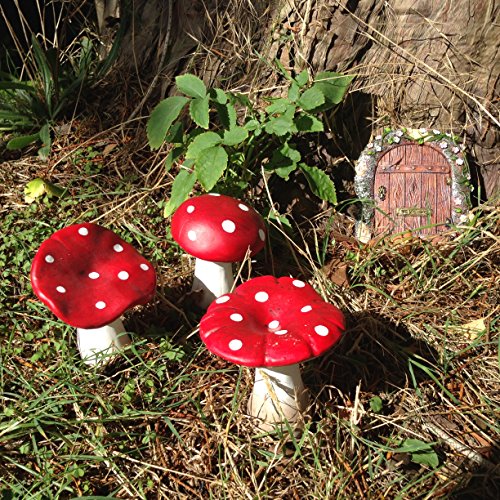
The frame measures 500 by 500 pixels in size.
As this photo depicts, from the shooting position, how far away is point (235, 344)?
2029 millimetres

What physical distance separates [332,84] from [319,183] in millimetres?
551

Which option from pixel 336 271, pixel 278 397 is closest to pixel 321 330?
pixel 278 397

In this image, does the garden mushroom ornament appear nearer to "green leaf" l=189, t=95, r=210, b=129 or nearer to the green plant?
the green plant

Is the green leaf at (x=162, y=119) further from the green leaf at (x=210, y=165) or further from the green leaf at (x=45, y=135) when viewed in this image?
the green leaf at (x=45, y=135)

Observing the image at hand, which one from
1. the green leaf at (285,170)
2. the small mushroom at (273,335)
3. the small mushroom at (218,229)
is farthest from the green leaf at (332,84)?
the small mushroom at (273,335)

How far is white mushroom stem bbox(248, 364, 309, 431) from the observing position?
2.33m

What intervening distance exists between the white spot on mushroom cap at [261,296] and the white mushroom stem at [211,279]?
58 cm

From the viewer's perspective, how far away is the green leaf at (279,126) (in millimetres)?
3043

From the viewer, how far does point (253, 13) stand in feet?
11.8

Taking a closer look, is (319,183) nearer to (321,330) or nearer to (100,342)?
(321,330)

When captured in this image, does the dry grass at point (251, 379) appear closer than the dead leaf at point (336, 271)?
Yes

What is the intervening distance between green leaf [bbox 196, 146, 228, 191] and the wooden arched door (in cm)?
107

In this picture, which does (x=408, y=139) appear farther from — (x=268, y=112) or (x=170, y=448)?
(x=170, y=448)

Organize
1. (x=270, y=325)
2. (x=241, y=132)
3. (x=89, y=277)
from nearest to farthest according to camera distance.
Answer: (x=270, y=325)
(x=89, y=277)
(x=241, y=132)
